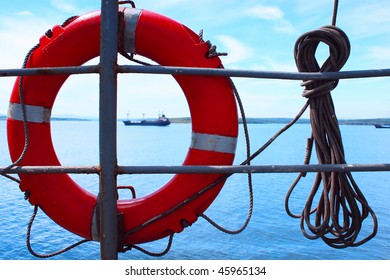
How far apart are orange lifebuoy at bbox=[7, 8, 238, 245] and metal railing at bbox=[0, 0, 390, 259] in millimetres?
191

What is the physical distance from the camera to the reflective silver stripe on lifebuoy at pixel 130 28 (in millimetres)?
1862

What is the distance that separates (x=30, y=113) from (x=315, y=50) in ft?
4.33

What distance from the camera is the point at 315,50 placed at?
6.09 feet

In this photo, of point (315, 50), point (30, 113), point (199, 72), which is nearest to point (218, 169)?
point (199, 72)

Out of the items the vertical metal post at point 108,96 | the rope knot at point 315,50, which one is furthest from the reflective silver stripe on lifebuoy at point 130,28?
the rope knot at point 315,50

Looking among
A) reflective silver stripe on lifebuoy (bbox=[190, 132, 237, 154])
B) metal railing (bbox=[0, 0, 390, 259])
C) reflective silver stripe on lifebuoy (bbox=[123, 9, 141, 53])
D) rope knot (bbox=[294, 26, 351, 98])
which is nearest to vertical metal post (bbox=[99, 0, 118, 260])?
metal railing (bbox=[0, 0, 390, 259])

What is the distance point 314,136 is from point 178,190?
654 millimetres

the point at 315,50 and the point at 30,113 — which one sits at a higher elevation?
the point at 315,50

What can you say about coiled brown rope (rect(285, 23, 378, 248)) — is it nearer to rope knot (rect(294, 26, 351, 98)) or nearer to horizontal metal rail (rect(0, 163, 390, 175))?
rope knot (rect(294, 26, 351, 98))

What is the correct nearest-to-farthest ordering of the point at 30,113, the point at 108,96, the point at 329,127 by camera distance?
the point at 108,96, the point at 329,127, the point at 30,113

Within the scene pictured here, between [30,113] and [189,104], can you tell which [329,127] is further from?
[30,113]
